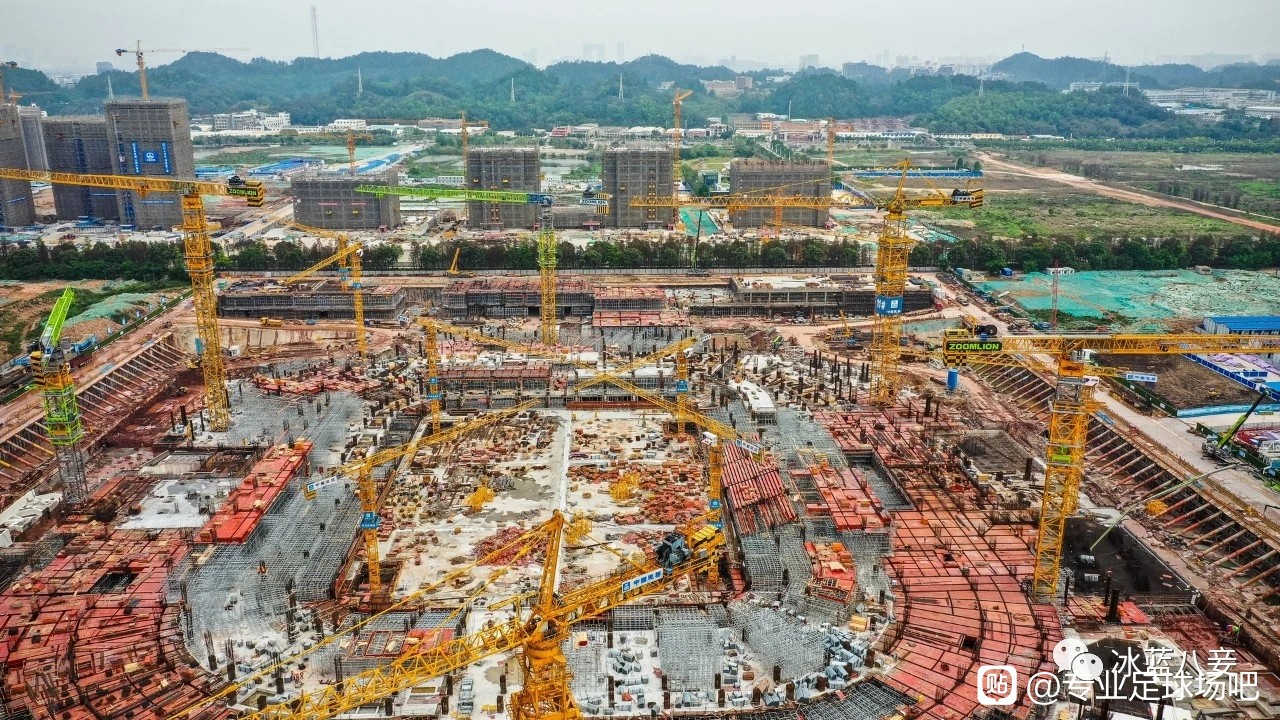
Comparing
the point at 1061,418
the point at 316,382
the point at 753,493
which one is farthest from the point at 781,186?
the point at 1061,418

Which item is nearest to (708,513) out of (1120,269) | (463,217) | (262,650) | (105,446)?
(262,650)

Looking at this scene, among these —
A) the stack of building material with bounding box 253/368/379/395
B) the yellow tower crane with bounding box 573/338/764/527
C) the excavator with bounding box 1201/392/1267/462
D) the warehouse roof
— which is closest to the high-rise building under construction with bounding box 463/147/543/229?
the yellow tower crane with bounding box 573/338/764/527

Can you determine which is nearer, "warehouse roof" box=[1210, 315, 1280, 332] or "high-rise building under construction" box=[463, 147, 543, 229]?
"warehouse roof" box=[1210, 315, 1280, 332]

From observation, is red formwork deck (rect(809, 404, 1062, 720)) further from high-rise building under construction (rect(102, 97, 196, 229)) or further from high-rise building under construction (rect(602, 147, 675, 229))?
high-rise building under construction (rect(102, 97, 196, 229))

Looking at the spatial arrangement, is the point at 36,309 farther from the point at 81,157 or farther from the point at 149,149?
the point at 81,157

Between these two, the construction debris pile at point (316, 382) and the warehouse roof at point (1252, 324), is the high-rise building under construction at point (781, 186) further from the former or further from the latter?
the construction debris pile at point (316, 382)

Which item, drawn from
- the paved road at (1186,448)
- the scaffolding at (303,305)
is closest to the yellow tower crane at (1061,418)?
the paved road at (1186,448)
